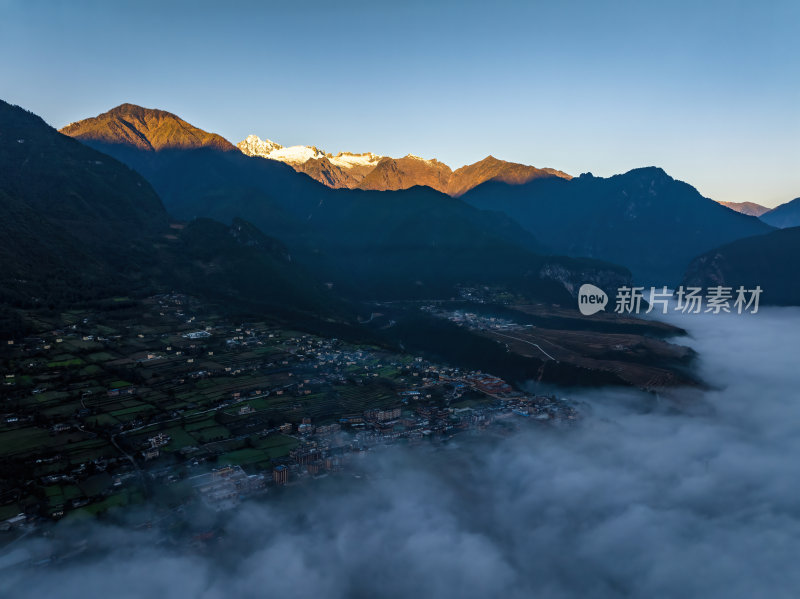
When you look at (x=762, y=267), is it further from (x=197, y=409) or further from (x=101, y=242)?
(x=101, y=242)

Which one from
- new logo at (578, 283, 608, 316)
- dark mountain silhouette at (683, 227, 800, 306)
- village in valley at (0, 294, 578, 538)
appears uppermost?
dark mountain silhouette at (683, 227, 800, 306)

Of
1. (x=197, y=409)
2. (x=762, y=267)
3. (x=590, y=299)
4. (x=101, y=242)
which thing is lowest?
(x=197, y=409)

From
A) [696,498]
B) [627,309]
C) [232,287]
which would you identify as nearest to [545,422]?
[696,498]

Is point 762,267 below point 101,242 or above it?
above

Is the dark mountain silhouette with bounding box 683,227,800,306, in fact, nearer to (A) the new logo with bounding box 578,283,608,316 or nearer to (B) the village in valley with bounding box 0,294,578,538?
(A) the new logo with bounding box 578,283,608,316

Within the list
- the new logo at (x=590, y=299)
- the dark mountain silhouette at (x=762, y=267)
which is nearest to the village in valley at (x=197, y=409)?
the new logo at (x=590, y=299)

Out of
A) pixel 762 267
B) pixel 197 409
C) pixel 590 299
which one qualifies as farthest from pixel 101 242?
pixel 762 267

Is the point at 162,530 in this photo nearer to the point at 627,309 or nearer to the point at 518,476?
the point at 518,476

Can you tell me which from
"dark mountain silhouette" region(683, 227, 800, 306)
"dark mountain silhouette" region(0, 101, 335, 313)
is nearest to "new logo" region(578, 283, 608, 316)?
"dark mountain silhouette" region(683, 227, 800, 306)
